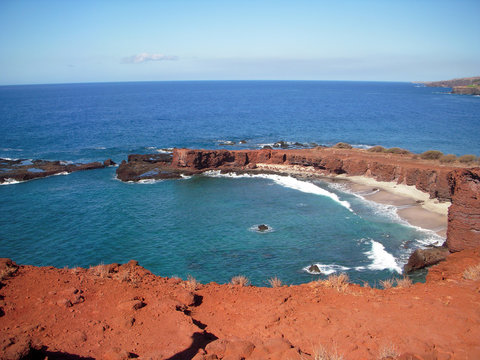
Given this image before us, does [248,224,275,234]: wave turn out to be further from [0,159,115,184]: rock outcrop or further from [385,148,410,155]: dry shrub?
[0,159,115,184]: rock outcrop

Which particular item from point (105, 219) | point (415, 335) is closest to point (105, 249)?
point (105, 219)

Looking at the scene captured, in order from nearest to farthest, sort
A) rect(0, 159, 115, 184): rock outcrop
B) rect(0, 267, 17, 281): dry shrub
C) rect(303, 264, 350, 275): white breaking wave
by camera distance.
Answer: rect(0, 267, 17, 281): dry shrub → rect(303, 264, 350, 275): white breaking wave → rect(0, 159, 115, 184): rock outcrop

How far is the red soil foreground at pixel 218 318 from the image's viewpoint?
30.2ft

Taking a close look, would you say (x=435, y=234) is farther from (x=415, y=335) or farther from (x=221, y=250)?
(x=415, y=335)

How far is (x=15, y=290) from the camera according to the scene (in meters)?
11.6

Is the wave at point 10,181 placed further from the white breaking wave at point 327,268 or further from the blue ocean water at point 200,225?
the white breaking wave at point 327,268

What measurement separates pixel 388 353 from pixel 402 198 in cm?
2933

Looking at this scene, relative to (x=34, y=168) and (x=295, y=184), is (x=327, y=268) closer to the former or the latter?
(x=295, y=184)

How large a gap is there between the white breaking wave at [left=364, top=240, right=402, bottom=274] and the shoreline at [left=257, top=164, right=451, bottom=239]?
18.4 feet

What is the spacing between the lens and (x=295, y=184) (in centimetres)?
4278

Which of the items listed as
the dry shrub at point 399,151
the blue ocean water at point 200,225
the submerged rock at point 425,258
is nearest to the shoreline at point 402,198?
the blue ocean water at point 200,225

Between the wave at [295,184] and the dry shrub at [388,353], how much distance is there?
2487 cm

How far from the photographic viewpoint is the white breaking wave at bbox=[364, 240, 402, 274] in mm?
23125

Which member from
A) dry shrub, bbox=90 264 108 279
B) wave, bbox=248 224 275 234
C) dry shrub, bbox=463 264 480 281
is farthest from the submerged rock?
dry shrub, bbox=90 264 108 279
